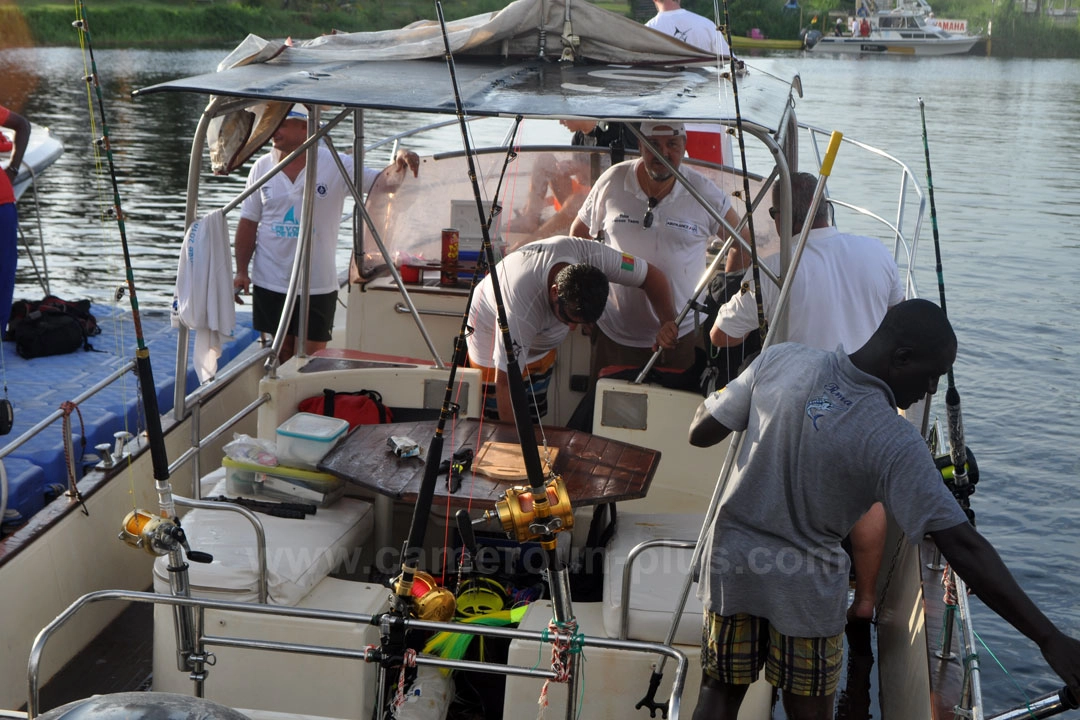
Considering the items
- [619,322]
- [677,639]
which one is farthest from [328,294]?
[677,639]

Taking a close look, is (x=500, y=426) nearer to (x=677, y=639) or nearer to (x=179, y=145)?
(x=677, y=639)

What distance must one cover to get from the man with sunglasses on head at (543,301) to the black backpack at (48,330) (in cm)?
372

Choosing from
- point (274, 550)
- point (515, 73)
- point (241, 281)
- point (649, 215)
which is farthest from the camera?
point (241, 281)

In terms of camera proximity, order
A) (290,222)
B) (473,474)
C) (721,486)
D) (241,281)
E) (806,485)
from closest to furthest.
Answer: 1. (806,485)
2. (721,486)
3. (473,474)
4. (290,222)
5. (241,281)

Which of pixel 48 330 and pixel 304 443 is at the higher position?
pixel 304 443

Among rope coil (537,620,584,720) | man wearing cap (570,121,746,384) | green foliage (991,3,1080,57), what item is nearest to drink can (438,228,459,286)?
man wearing cap (570,121,746,384)

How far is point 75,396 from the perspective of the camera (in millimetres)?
6691

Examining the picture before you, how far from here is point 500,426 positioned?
448 cm

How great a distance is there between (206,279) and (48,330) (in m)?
3.61

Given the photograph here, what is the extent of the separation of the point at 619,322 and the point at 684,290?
0.36 metres

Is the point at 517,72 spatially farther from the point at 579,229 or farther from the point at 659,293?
the point at 579,229

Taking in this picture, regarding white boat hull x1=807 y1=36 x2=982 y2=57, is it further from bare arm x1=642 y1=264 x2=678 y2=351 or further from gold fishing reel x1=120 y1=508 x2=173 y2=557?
gold fishing reel x1=120 y1=508 x2=173 y2=557

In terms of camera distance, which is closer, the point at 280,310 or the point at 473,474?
the point at 473,474

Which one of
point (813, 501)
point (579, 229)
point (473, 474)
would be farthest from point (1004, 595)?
point (579, 229)
